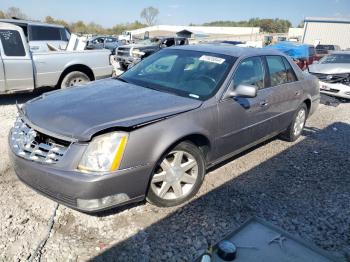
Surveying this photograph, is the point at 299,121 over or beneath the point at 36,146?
beneath

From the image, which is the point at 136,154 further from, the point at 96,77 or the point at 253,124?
the point at 96,77

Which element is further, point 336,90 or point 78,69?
point 336,90

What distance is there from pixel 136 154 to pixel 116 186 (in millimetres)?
323

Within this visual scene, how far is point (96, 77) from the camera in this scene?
838cm

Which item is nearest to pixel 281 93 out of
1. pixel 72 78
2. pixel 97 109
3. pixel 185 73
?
pixel 185 73

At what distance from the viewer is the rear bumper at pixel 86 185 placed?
2635 mm

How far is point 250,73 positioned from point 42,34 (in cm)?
933

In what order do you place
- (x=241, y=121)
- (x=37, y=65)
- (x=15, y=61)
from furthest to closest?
(x=37, y=65) → (x=15, y=61) → (x=241, y=121)

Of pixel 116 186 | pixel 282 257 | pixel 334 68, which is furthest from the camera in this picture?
pixel 334 68

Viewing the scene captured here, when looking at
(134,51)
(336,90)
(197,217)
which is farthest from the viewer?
(134,51)

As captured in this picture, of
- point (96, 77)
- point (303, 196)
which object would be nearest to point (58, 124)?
point (303, 196)

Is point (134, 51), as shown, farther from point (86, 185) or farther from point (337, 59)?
point (86, 185)

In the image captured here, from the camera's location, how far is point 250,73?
4152mm

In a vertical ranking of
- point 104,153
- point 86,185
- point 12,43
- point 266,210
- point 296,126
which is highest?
point 12,43
